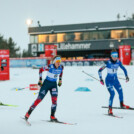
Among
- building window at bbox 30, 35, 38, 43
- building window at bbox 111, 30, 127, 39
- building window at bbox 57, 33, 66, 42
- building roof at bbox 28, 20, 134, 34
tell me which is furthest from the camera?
building window at bbox 30, 35, 38, 43

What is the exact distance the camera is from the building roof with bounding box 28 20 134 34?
4681 centimetres

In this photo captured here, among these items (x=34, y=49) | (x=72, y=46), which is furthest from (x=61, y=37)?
(x=34, y=49)

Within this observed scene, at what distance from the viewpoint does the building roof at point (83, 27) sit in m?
46.8

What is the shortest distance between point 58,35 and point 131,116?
44.2 m

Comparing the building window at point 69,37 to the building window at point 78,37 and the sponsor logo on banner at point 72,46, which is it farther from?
the sponsor logo on banner at point 72,46

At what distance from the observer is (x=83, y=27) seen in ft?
160

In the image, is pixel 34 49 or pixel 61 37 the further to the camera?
pixel 34 49

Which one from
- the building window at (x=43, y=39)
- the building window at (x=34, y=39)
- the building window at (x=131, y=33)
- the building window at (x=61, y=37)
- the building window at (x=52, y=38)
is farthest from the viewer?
the building window at (x=34, y=39)

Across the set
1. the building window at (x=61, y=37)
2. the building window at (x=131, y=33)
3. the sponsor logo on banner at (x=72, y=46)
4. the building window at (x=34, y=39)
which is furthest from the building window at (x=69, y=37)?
the building window at (x=131, y=33)

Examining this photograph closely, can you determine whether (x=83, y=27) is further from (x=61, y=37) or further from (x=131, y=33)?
(x=131, y=33)

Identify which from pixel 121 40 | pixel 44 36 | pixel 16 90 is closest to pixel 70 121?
pixel 16 90

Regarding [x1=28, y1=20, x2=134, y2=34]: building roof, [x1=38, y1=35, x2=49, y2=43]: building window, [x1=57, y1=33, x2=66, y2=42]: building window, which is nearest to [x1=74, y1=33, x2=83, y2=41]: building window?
[x1=28, y1=20, x2=134, y2=34]: building roof

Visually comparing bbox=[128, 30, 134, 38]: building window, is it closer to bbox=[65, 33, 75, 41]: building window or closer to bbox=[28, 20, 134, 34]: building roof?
bbox=[28, 20, 134, 34]: building roof

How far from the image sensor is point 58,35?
49.9 meters
